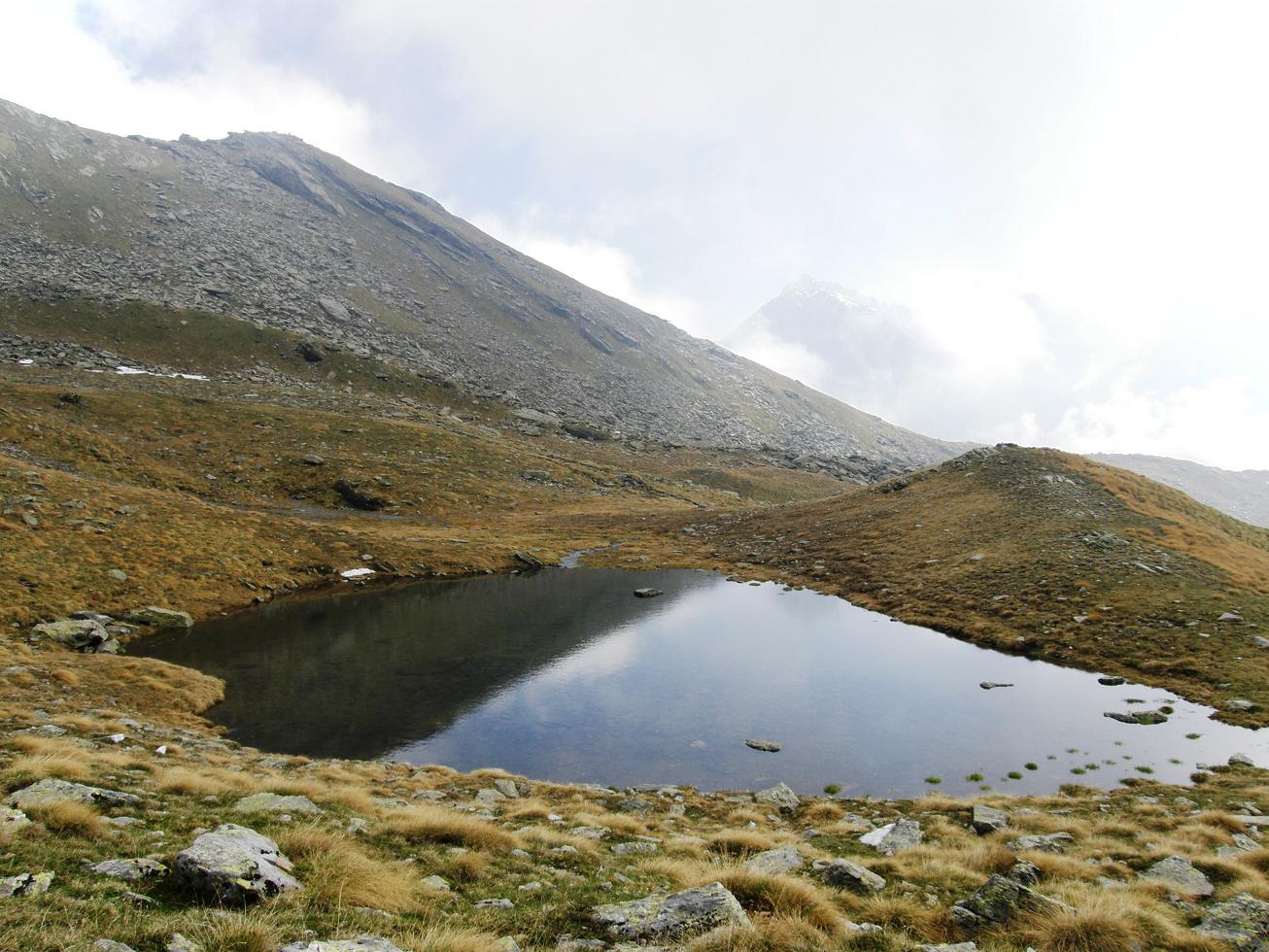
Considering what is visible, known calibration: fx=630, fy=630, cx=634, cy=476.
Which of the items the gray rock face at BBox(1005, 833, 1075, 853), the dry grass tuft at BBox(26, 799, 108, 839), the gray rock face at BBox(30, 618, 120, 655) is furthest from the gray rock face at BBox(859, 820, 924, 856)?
the gray rock face at BBox(30, 618, 120, 655)

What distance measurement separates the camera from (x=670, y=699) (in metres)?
29.0

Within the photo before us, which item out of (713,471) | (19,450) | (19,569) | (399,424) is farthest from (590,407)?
(19,569)

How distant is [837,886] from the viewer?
1193 centimetres

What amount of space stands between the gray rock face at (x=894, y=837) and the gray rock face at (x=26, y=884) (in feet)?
50.6

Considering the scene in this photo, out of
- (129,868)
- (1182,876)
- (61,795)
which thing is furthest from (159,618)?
(1182,876)

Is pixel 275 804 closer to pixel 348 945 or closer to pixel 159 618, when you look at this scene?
pixel 348 945

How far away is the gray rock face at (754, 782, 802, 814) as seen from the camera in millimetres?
19375

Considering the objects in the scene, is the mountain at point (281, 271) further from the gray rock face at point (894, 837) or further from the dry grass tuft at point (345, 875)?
the dry grass tuft at point (345, 875)

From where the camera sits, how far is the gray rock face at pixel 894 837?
15219 mm

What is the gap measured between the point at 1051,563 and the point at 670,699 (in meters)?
29.2

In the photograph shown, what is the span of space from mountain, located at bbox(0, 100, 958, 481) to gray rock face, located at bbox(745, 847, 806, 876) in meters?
118

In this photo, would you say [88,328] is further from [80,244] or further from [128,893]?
[128,893]

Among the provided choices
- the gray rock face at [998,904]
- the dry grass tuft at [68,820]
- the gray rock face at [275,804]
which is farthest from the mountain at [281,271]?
the gray rock face at [998,904]

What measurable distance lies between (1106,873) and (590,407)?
484 feet
